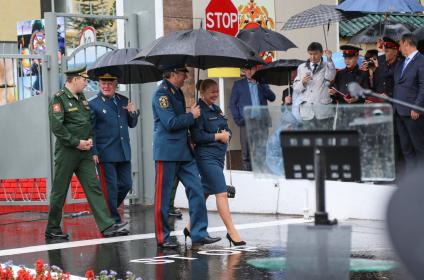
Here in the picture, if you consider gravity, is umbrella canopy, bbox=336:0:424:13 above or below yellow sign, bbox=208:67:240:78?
above

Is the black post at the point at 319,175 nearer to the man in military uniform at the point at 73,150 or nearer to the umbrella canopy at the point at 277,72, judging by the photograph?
the man in military uniform at the point at 73,150

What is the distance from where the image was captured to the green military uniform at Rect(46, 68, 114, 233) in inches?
460

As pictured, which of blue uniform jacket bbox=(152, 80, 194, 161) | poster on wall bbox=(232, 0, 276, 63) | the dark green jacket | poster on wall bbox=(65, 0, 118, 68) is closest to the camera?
blue uniform jacket bbox=(152, 80, 194, 161)

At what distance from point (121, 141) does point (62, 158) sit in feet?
2.66

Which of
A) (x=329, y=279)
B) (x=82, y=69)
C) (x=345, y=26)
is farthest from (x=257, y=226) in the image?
(x=345, y=26)

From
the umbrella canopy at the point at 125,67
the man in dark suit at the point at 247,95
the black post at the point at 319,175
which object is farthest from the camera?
the man in dark suit at the point at 247,95

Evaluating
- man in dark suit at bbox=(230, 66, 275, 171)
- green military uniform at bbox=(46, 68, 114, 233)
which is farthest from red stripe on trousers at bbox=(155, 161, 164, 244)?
man in dark suit at bbox=(230, 66, 275, 171)

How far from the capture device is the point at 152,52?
34.3 ft

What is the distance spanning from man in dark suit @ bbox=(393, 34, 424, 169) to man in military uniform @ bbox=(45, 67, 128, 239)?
145 inches

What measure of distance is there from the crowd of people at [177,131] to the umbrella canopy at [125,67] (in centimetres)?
12

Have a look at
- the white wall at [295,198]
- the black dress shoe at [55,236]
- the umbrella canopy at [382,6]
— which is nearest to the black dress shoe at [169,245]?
the black dress shoe at [55,236]

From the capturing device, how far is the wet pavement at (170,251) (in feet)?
29.7

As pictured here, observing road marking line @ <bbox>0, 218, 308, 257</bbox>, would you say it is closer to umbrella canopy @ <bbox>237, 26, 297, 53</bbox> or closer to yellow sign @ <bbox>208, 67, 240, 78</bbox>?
umbrella canopy @ <bbox>237, 26, 297, 53</bbox>

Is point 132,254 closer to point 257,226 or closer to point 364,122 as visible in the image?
point 257,226
